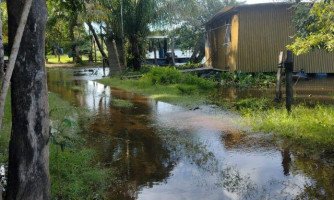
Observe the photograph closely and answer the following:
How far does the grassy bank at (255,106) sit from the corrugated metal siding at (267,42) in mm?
1161

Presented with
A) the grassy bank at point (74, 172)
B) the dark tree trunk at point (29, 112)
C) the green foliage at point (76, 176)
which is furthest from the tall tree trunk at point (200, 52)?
the dark tree trunk at point (29, 112)


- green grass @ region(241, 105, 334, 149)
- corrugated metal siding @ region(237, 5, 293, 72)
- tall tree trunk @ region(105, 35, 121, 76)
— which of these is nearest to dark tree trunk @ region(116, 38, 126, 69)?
tall tree trunk @ region(105, 35, 121, 76)

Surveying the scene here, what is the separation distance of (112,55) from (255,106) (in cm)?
1527

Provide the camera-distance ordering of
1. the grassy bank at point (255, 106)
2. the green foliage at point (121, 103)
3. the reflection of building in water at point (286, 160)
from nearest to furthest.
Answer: the reflection of building in water at point (286, 160) < the grassy bank at point (255, 106) < the green foliage at point (121, 103)

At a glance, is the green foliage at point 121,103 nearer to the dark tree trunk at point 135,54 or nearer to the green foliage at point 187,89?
the green foliage at point 187,89

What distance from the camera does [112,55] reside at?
82.6 ft

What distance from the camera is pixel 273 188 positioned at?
5422 millimetres

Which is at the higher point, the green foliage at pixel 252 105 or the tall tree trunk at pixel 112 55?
the tall tree trunk at pixel 112 55

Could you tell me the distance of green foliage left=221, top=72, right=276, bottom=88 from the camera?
18.2 meters

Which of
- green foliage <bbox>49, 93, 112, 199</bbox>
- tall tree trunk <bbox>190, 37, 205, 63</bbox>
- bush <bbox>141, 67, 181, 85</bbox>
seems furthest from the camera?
tall tree trunk <bbox>190, 37, 205, 63</bbox>

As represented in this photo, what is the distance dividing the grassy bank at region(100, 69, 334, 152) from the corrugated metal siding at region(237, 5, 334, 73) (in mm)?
1161

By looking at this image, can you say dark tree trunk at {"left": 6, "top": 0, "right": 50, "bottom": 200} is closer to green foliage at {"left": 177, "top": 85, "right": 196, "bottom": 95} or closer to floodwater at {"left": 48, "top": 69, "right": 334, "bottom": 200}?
floodwater at {"left": 48, "top": 69, "right": 334, "bottom": 200}

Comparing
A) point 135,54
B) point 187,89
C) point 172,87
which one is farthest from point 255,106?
point 135,54

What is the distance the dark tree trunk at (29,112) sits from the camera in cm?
397
